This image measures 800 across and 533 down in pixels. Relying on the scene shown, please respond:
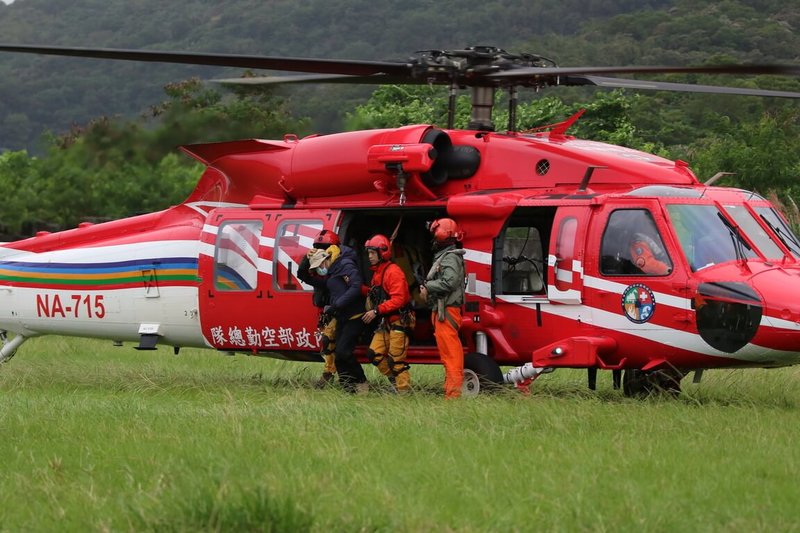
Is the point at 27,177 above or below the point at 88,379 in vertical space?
below

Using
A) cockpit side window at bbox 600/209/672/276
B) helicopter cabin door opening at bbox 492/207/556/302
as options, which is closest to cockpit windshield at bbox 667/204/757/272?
cockpit side window at bbox 600/209/672/276

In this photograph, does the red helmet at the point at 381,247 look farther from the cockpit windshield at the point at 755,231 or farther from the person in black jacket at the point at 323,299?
the cockpit windshield at the point at 755,231

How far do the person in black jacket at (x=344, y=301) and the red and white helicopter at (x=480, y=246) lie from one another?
405mm

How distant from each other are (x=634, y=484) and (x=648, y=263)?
4131mm

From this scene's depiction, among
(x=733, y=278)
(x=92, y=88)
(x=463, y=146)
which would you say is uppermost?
(x=463, y=146)

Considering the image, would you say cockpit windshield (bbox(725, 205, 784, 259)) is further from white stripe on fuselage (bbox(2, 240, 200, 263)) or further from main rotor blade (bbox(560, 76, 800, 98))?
white stripe on fuselage (bbox(2, 240, 200, 263))

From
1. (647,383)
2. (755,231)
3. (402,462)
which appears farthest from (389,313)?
(402,462)

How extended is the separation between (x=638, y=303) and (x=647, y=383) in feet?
5.17

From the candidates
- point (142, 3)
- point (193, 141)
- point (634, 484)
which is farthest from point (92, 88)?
point (634, 484)

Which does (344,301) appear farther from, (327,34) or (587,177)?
(327,34)

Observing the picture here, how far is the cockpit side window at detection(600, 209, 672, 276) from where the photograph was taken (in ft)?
37.7

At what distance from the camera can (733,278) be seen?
439 inches

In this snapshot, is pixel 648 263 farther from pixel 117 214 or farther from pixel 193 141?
pixel 117 214

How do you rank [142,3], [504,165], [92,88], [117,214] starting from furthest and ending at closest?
[142,3], [92,88], [117,214], [504,165]
